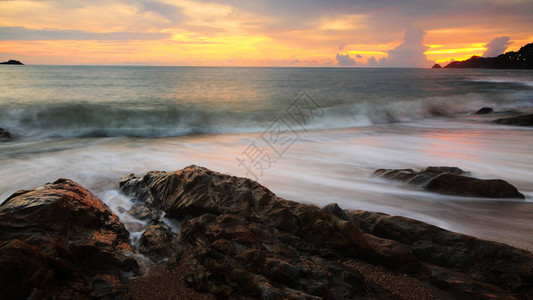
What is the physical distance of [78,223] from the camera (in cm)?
360

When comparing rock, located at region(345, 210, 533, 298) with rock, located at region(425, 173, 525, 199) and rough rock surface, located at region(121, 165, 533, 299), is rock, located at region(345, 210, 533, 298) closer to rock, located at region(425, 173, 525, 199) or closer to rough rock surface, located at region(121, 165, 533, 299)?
rough rock surface, located at region(121, 165, 533, 299)

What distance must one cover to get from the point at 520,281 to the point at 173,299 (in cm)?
328

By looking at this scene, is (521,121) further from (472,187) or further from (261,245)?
(261,245)

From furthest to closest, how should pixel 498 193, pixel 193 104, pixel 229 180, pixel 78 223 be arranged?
pixel 193 104 < pixel 498 193 < pixel 229 180 < pixel 78 223

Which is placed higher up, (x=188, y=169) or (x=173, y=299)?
(x=188, y=169)

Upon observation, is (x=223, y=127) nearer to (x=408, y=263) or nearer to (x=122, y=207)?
(x=122, y=207)

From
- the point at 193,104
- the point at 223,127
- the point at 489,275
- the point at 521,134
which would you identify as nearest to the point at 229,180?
the point at 489,275

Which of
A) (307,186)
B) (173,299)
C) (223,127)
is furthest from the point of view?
(223,127)

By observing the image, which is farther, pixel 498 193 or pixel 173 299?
pixel 498 193

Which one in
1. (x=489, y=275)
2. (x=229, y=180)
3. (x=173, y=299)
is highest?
(x=229, y=180)

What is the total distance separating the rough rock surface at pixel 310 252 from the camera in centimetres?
286

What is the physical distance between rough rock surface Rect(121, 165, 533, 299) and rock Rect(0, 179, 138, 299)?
71 centimetres

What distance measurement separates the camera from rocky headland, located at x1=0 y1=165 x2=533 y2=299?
276cm

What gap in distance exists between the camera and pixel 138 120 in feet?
53.1
